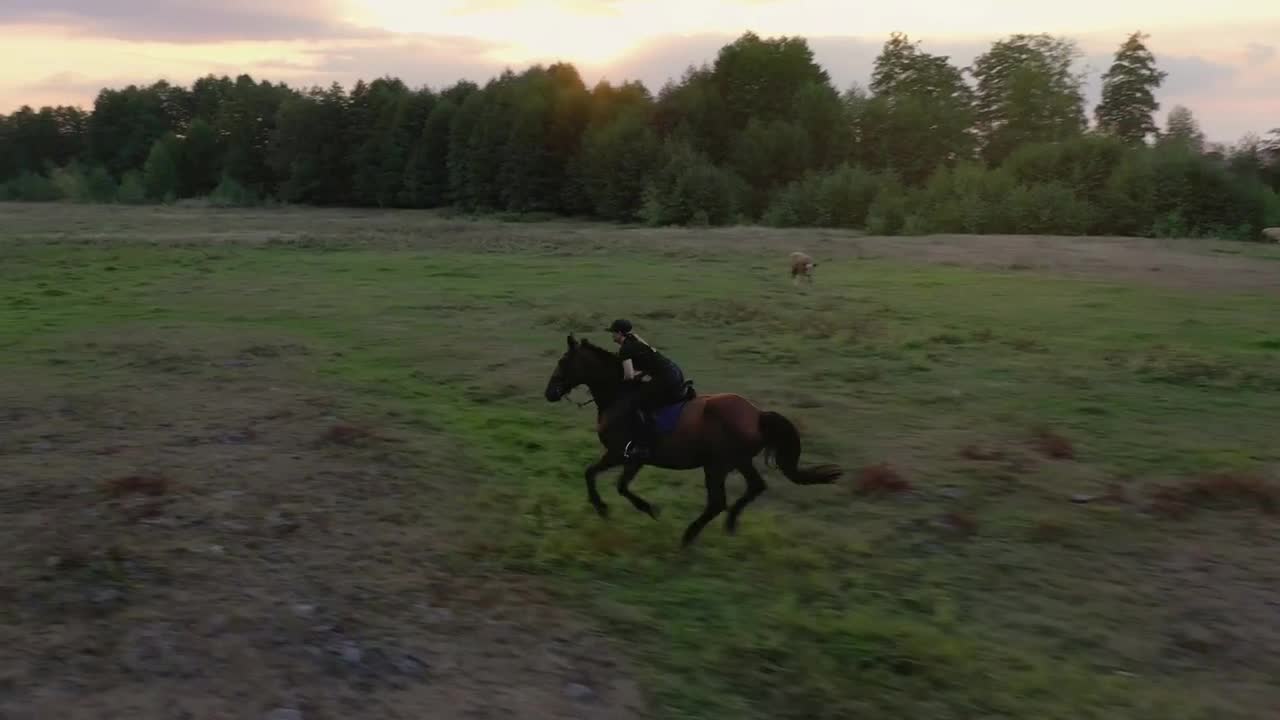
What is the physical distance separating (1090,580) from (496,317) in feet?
54.0

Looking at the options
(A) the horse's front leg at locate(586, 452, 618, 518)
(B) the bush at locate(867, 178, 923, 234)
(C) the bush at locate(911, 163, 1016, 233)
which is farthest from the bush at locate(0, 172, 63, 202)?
(A) the horse's front leg at locate(586, 452, 618, 518)

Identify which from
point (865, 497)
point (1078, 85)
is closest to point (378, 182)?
point (1078, 85)

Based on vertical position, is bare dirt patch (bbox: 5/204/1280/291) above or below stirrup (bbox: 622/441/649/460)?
above

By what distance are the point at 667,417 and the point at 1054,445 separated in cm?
554

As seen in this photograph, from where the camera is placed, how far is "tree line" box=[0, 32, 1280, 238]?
59.2m

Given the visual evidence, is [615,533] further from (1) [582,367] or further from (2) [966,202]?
(2) [966,202]

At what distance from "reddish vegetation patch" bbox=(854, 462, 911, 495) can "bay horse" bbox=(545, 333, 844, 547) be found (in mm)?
1623

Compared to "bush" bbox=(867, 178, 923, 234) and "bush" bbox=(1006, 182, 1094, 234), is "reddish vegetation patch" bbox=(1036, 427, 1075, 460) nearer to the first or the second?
"bush" bbox=(1006, 182, 1094, 234)

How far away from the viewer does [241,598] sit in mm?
7324

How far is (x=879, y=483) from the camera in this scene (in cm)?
1070

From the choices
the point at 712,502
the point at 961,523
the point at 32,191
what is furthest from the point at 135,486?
the point at 32,191

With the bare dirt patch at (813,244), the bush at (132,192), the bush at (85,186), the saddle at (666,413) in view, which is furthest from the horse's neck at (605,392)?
the bush at (85,186)

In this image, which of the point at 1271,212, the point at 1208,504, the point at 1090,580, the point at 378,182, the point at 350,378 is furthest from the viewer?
the point at 378,182

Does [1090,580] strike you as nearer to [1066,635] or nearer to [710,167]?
[1066,635]
